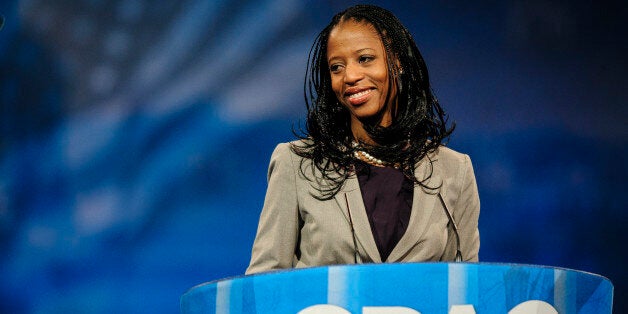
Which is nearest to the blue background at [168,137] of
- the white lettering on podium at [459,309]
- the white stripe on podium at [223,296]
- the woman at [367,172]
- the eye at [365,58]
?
the woman at [367,172]

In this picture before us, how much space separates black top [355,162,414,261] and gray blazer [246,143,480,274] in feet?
0.09

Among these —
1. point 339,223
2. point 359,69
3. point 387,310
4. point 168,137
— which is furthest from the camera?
point 168,137

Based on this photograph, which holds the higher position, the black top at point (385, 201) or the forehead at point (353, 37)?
the forehead at point (353, 37)

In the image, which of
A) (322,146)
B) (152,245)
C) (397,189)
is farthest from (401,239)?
(152,245)

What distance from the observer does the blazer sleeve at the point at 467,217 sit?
1.53 m

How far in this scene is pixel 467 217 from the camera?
154 centimetres

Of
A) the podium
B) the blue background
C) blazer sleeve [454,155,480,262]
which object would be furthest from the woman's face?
the blue background

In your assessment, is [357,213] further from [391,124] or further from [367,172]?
[391,124]

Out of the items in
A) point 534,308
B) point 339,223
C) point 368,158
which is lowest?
point 534,308

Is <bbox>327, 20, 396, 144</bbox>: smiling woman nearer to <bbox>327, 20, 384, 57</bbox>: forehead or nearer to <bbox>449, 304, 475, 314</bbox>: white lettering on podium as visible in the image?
<bbox>327, 20, 384, 57</bbox>: forehead

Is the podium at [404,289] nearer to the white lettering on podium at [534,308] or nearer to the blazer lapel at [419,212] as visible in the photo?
the white lettering on podium at [534,308]

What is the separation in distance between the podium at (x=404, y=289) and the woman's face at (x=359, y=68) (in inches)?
22.6

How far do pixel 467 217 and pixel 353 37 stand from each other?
0.40 m

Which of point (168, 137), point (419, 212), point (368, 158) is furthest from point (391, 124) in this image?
point (168, 137)
